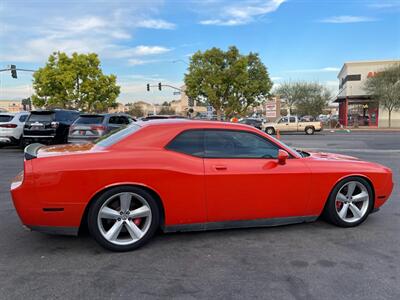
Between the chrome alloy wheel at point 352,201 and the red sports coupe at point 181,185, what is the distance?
1 cm

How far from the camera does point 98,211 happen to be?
361 centimetres

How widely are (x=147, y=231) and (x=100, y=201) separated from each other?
2.07 feet

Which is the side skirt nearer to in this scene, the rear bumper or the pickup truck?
the rear bumper

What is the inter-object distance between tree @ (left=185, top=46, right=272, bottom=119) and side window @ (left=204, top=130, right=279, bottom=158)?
32.6m

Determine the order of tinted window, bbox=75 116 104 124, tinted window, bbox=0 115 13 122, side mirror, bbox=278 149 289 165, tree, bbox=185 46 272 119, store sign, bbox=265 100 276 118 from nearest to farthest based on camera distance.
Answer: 1. side mirror, bbox=278 149 289 165
2. tinted window, bbox=75 116 104 124
3. tinted window, bbox=0 115 13 122
4. store sign, bbox=265 100 276 118
5. tree, bbox=185 46 272 119

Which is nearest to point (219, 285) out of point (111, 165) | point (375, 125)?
point (111, 165)

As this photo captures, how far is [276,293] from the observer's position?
9.52ft

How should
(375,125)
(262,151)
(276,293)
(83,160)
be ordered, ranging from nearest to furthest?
(276,293)
(83,160)
(262,151)
(375,125)

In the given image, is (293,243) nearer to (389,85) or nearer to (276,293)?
(276,293)

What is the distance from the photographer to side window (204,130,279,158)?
4070 mm

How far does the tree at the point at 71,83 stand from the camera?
37125 millimetres

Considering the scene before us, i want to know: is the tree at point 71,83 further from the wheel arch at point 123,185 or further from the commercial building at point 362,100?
the wheel arch at point 123,185

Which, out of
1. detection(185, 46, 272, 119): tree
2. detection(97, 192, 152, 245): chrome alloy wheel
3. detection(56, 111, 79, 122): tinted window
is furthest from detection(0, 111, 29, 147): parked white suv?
detection(185, 46, 272, 119): tree

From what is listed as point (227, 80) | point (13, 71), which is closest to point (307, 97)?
point (227, 80)
